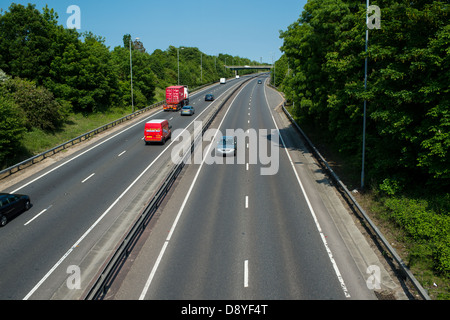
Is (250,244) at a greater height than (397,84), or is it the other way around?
(397,84)

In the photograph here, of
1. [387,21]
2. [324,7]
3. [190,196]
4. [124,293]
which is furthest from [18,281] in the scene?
[324,7]

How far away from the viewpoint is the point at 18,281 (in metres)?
13.4

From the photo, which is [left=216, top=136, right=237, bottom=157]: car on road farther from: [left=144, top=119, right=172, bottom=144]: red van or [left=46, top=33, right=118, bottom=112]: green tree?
[left=46, top=33, right=118, bottom=112]: green tree

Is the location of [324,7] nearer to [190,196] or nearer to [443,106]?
[443,106]

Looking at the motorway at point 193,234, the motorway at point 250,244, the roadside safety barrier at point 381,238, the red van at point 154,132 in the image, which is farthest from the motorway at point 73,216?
the roadside safety barrier at point 381,238

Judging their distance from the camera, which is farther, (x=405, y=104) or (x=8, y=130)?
(x=8, y=130)

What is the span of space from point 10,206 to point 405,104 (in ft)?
73.8

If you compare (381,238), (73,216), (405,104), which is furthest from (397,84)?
(73,216)

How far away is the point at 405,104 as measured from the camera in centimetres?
1877

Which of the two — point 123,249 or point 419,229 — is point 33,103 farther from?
point 419,229

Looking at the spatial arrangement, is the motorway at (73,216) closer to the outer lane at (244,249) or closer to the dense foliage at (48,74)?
the outer lane at (244,249)

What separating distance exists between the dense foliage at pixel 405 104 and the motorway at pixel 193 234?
9.50 feet

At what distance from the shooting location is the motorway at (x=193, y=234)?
13.2 meters

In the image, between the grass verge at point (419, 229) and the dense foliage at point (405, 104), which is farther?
the dense foliage at point (405, 104)
